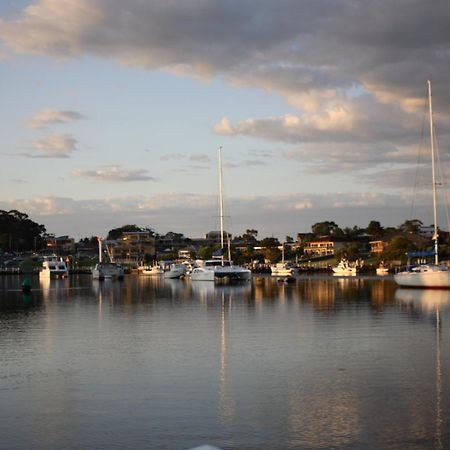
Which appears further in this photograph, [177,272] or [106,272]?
[177,272]

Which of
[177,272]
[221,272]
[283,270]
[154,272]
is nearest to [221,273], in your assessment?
[221,272]

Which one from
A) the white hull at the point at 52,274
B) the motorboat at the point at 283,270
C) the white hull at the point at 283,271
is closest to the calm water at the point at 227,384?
the white hull at the point at 283,271

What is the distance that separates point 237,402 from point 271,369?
17.0 ft

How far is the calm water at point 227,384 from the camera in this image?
1596 centimetres

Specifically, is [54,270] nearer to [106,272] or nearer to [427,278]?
[106,272]

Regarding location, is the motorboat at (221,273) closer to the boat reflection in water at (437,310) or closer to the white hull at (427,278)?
the white hull at (427,278)

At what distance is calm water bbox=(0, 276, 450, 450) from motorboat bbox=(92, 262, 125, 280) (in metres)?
97.4

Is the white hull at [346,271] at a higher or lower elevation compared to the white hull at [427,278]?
lower

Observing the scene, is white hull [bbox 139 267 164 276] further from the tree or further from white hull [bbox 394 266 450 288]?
white hull [bbox 394 266 450 288]

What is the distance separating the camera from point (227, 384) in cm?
2173

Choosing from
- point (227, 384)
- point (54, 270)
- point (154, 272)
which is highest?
point (54, 270)

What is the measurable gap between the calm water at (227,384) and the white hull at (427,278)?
111 feet

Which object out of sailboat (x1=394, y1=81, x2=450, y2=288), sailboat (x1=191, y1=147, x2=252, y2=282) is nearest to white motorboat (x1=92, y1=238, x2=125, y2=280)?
sailboat (x1=191, y1=147, x2=252, y2=282)

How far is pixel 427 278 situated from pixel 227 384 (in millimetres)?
56815
